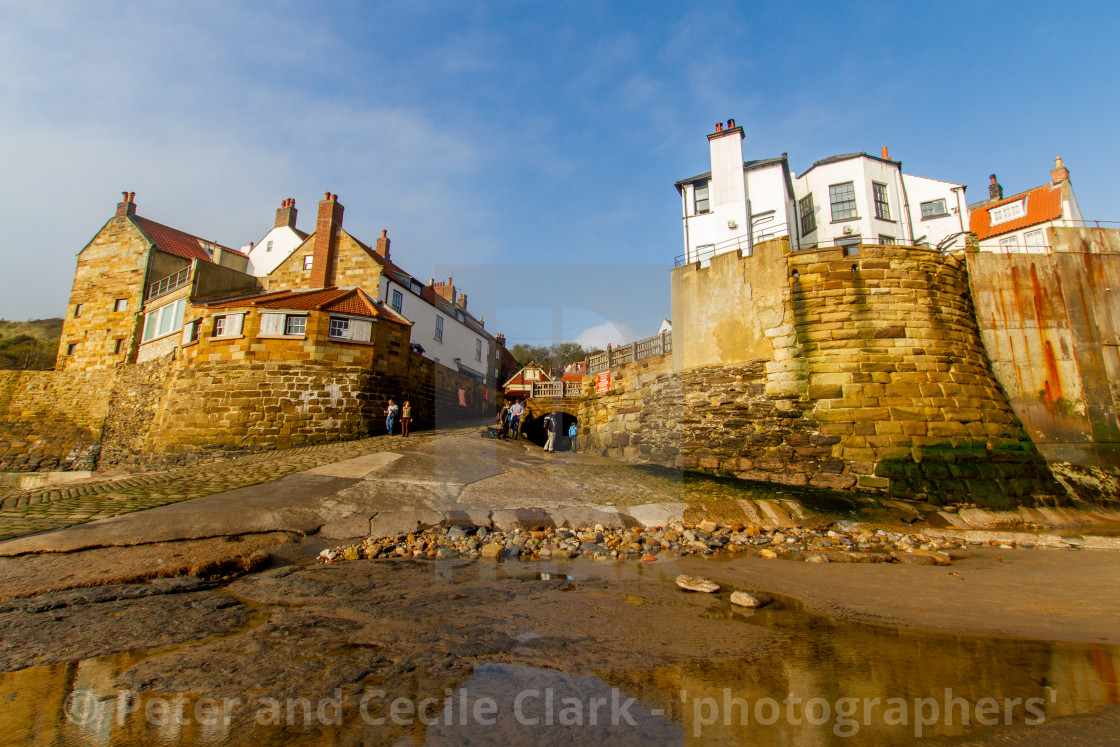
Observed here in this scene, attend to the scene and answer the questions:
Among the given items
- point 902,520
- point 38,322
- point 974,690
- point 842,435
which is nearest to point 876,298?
point 842,435

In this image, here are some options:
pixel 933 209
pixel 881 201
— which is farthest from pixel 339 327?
pixel 933 209

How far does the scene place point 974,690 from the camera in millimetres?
3045

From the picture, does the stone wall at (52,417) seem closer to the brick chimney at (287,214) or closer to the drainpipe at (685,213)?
the brick chimney at (287,214)

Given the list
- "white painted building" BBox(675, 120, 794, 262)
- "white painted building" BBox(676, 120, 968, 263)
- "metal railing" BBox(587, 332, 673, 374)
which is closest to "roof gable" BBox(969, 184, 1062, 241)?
"white painted building" BBox(676, 120, 968, 263)

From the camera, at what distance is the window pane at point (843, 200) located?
77.3ft

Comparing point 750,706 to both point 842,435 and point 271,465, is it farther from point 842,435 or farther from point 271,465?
point 271,465

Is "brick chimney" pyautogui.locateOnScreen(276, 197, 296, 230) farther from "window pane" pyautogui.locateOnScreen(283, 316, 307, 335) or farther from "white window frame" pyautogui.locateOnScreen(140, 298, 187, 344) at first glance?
"window pane" pyautogui.locateOnScreen(283, 316, 307, 335)

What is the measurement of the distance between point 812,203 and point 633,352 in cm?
1381

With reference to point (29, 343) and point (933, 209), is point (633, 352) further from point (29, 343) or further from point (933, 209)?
point (29, 343)

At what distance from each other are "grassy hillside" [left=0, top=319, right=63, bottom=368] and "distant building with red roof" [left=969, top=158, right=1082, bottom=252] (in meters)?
60.5

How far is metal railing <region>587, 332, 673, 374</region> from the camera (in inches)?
687

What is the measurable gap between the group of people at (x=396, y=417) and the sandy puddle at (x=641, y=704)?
15.0 meters

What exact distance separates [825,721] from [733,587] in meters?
3.11

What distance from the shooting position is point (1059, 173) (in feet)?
93.0
